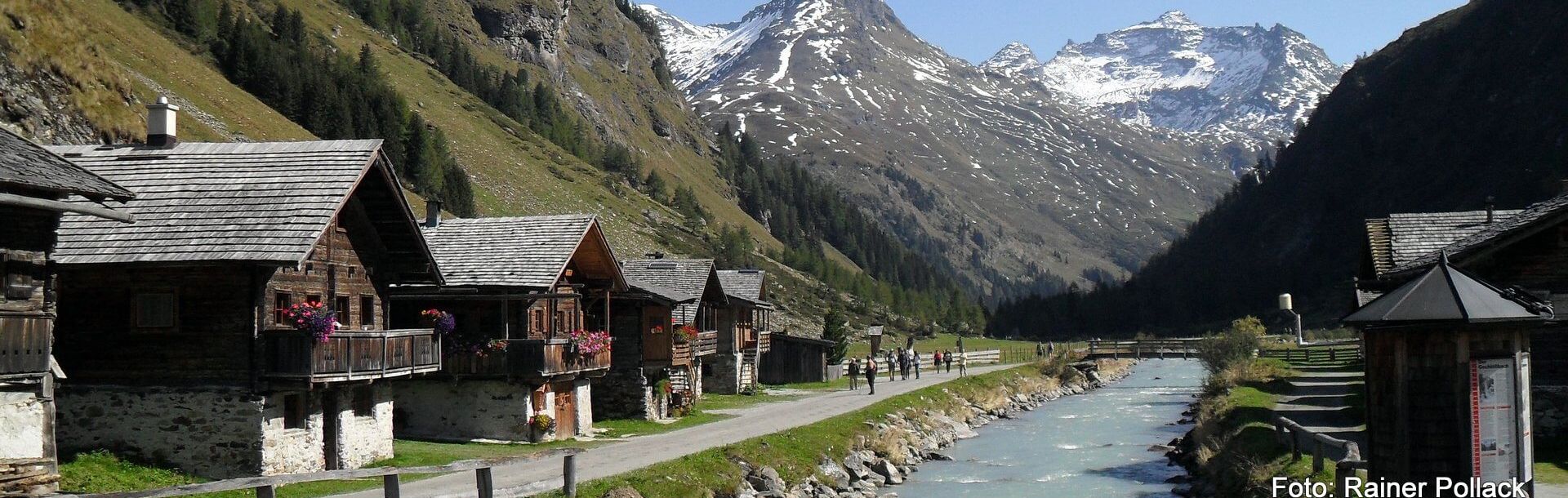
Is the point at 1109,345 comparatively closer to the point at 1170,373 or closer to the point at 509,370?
the point at 1170,373

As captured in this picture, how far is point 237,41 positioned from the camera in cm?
12056

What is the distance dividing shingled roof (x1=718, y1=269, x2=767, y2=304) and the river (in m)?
16.8

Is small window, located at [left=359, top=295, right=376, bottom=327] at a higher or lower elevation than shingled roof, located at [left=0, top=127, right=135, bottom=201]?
lower

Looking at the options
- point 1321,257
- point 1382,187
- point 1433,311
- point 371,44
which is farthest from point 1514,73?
point 1433,311

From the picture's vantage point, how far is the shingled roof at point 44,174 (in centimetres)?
2045

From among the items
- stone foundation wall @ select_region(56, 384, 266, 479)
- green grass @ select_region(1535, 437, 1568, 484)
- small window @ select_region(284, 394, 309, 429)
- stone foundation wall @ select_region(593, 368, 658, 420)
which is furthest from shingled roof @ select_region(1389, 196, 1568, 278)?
stone foundation wall @ select_region(593, 368, 658, 420)

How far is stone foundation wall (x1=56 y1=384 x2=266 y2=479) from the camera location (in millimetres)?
26547

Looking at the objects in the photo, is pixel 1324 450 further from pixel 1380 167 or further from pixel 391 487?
pixel 1380 167

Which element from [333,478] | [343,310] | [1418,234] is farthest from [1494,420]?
[1418,234]

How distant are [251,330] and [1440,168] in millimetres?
152104

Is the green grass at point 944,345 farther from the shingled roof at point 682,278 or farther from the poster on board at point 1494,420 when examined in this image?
the poster on board at point 1494,420

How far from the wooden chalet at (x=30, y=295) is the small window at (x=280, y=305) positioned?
576cm

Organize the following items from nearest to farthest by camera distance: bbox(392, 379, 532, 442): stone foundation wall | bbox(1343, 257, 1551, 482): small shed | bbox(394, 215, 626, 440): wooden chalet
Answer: bbox(1343, 257, 1551, 482): small shed → bbox(394, 215, 626, 440): wooden chalet → bbox(392, 379, 532, 442): stone foundation wall

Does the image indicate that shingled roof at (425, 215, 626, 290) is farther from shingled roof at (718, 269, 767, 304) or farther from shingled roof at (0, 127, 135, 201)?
shingled roof at (718, 269, 767, 304)
